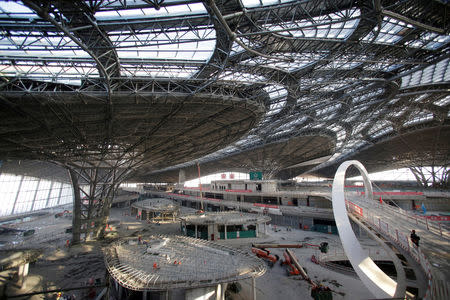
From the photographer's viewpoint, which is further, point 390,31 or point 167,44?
point 390,31

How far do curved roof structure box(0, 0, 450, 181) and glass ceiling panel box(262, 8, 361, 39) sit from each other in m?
0.09

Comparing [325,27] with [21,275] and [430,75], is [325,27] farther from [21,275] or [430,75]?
[21,275]

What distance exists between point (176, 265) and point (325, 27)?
18766 millimetres

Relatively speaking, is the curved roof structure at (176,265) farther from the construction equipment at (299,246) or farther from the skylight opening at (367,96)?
the skylight opening at (367,96)

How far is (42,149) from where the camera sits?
1089 inches

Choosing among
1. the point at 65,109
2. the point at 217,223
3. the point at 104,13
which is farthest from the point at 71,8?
the point at 217,223

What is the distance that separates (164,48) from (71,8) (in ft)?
17.9

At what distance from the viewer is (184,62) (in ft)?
53.5

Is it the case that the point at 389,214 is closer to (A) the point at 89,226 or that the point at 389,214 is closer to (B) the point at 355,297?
(B) the point at 355,297

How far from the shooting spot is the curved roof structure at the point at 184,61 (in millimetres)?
12367

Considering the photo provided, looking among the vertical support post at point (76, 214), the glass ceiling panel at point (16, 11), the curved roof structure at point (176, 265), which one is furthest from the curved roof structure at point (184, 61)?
the curved roof structure at point (176, 265)

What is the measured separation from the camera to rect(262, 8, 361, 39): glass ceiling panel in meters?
14.1

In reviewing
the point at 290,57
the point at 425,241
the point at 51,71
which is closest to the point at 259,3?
the point at 290,57

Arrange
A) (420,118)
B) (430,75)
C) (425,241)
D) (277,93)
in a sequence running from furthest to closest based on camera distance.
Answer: (420,118)
(430,75)
(277,93)
(425,241)
